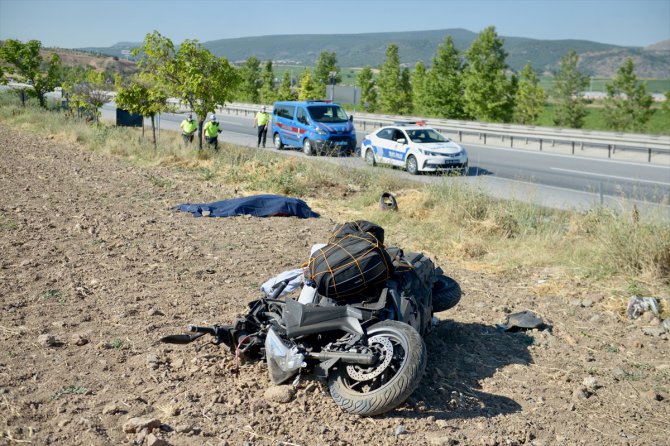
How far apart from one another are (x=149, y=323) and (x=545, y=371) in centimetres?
362

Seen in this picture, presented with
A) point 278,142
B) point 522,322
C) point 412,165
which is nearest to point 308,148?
point 278,142

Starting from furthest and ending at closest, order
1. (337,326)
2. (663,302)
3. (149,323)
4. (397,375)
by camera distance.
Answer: (663,302), (149,323), (337,326), (397,375)

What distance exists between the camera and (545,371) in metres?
6.11

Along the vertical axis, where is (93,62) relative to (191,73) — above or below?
above

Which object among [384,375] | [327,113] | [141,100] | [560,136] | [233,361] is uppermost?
[141,100]

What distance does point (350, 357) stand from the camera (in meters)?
4.91

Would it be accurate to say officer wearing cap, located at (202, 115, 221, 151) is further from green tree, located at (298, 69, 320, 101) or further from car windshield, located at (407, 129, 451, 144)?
green tree, located at (298, 69, 320, 101)

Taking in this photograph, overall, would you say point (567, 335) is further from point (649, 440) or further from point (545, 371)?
point (649, 440)

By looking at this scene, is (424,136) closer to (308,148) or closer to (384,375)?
(308,148)

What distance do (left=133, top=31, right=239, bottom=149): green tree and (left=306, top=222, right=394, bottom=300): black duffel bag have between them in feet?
58.8

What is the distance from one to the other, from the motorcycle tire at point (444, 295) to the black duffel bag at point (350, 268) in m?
1.14

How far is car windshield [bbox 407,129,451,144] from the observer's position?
2245 centimetres

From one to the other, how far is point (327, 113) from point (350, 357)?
Result: 23283 mm

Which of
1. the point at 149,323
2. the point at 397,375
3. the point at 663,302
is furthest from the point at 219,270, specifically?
the point at 663,302
